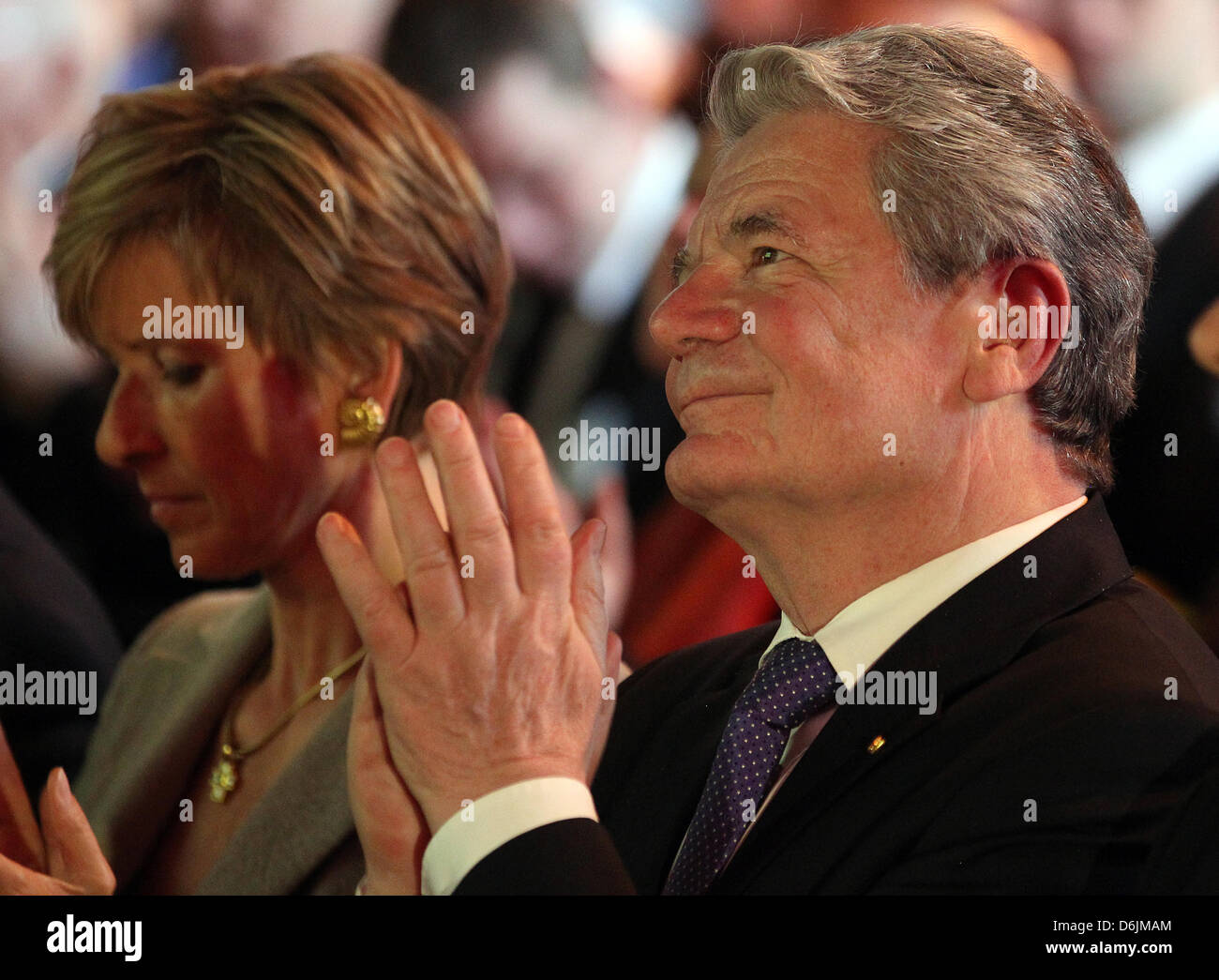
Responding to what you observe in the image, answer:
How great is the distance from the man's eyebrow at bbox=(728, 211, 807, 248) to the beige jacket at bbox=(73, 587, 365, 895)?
663 mm

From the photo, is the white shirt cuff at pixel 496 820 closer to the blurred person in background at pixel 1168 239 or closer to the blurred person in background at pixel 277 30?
the blurred person in background at pixel 1168 239

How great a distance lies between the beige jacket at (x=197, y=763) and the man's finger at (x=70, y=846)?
11 cm

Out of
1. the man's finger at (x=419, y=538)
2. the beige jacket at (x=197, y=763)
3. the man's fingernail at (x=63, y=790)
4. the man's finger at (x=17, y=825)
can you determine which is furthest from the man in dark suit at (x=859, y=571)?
the man's finger at (x=17, y=825)

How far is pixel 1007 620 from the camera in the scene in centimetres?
118

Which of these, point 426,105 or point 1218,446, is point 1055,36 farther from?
point 426,105

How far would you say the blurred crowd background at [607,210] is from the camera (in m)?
1.74

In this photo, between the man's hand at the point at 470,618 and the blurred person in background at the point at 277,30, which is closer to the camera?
the man's hand at the point at 470,618

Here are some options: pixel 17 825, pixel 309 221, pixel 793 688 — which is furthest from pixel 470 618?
pixel 17 825

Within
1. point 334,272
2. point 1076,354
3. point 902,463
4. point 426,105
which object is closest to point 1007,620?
point 902,463

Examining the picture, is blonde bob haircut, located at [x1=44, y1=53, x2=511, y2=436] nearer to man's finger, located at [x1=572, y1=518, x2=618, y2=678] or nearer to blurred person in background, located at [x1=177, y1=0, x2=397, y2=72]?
blurred person in background, located at [x1=177, y1=0, x2=397, y2=72]

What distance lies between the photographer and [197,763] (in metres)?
1.65

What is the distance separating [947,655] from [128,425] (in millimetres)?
1024

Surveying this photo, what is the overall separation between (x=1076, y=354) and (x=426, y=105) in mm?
869

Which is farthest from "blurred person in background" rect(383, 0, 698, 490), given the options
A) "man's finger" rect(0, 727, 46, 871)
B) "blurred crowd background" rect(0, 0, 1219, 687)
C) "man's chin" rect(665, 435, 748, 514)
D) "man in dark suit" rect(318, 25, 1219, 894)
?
"man's finger" rect(0, 727, 46, 871)
